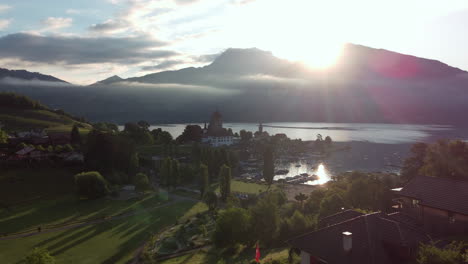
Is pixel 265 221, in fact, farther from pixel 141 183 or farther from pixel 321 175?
pixel 321 175

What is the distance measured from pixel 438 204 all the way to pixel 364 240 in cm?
783

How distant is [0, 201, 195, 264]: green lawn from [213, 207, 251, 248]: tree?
8.58 metres

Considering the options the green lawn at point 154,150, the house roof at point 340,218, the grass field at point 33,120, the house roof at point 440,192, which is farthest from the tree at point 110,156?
the house roof at point 440,192

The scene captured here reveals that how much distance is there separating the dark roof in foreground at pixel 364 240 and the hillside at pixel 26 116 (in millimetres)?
99784

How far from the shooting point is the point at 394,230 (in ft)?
49.6

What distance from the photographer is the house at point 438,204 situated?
1872cm

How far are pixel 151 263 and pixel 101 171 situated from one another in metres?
36.0

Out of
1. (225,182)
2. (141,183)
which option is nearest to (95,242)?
(141,183)

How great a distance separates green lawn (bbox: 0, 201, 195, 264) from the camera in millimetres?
28500

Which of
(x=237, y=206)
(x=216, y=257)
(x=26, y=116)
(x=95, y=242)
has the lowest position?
(x=95, y=242)

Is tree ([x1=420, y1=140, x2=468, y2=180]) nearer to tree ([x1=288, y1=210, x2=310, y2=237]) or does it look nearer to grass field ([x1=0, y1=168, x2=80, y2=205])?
tree ([x1=288, y1=210, x2=310, y2=237])

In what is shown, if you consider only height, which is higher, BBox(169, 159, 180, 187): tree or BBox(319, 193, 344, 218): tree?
BBox(319, 193, 344, 218): tree

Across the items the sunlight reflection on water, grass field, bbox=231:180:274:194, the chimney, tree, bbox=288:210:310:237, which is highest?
the chimney

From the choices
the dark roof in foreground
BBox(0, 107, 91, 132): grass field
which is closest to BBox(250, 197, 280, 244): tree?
the dark roof in foreground
